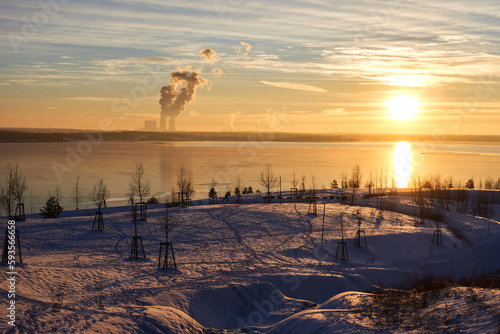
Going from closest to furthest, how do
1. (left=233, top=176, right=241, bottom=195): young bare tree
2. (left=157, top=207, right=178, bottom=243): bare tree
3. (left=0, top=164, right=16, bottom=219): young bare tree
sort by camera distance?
(left=157, top=207, right=178, bottom=243): bare tree
(left=0, top=164, right=16, bottom=219): young bare tree
(left=233, top=176, right=241, bottom=195): young bare tree

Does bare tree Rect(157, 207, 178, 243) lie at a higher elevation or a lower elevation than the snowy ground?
higher

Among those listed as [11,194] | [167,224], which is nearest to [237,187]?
[11,194]

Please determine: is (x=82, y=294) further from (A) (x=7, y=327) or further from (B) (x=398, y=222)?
(B) (x=398, y=222)

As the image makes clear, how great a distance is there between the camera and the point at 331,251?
1266 inches

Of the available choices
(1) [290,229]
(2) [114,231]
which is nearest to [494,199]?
(1) [290,229]

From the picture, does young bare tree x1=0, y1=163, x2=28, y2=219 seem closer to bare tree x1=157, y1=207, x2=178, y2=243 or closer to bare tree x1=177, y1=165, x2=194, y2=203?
bare tree x1=157, y1=207, x2=178, y2=243

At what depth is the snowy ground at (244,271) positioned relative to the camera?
15922 mm

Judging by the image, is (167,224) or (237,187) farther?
(237,187)

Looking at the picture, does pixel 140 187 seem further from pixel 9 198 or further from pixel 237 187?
pixel 9 198

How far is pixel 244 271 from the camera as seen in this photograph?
82.1 feet

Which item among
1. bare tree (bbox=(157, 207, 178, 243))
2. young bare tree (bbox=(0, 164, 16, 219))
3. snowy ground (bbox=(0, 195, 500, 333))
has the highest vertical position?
young bare tree (bbox=(0, 164, 16, 219))

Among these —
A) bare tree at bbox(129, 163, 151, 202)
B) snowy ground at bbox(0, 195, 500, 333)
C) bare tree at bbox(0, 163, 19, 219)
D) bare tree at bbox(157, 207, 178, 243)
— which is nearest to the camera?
snowy ground at bbox(0, 195, 500, 333)

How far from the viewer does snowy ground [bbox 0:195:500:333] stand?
15.9 metres

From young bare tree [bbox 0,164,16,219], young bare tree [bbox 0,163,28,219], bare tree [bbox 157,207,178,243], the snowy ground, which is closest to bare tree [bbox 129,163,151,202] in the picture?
young bare tree [bbox 0,163,28,219]
